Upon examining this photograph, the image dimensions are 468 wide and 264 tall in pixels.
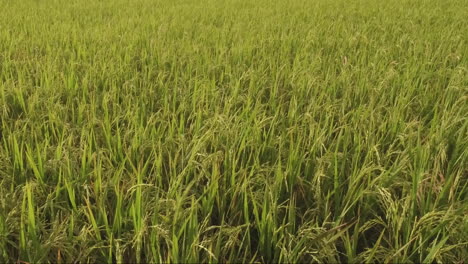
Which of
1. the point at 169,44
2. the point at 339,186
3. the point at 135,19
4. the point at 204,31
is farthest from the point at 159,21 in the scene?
the point at 339,186

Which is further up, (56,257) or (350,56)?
(350,56)

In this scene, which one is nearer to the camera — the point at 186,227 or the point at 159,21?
the point at 186,227

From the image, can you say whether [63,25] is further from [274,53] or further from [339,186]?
[339,186]

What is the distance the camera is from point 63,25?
12.3ft

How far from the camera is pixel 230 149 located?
1.25 metres

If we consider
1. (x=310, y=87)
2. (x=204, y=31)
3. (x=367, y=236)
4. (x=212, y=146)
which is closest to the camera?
(x=367, y=236)

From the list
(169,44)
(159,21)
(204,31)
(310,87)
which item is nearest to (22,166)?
(310,87)

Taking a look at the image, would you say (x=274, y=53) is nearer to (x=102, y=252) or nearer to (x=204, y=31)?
(x=204, y=31)

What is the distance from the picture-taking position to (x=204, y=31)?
143 inches

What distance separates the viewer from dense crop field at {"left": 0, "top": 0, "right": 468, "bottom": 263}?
3.17 feet

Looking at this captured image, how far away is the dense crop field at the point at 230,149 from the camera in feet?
3.17

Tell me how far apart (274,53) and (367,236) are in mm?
1991

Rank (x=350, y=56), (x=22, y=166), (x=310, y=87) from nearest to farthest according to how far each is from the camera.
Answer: (x=22, y=166) < (x=310, y=87) < (x=350, y=56)

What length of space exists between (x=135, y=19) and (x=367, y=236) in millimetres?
3767
